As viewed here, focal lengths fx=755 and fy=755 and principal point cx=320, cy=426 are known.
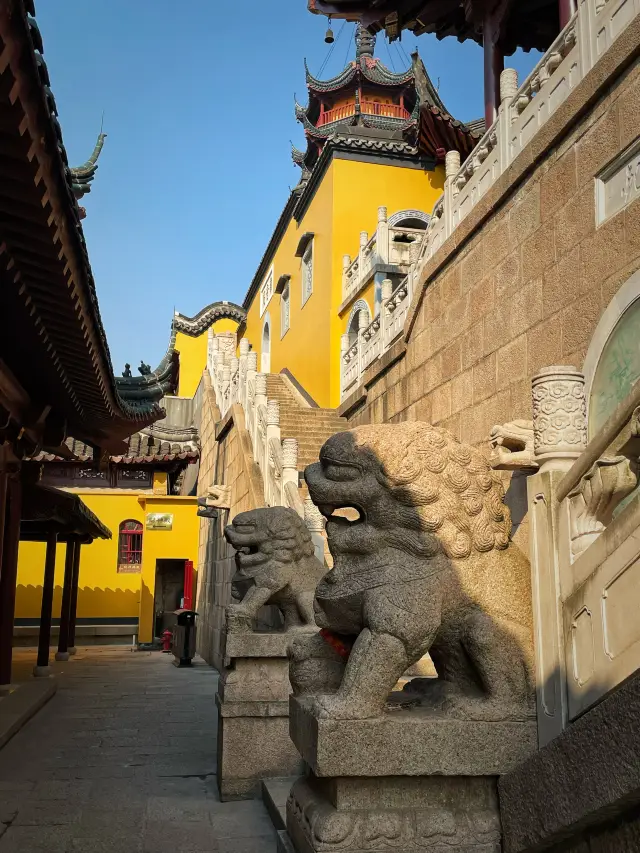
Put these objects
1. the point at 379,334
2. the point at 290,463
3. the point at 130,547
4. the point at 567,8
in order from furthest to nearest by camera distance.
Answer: the point at 130,547
the point at 379,334
the point at 290,463
the point at 567,8

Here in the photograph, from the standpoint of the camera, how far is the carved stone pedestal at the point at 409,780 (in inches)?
95.8

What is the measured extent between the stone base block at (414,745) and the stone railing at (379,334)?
6.07 m

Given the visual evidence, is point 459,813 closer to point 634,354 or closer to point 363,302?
point 634,354

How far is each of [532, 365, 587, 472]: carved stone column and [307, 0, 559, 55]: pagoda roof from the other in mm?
7945

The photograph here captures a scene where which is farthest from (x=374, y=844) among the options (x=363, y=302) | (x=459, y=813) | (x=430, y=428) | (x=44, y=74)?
(x=363, y=302)

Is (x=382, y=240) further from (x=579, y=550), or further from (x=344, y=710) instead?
(x=344, y=710)

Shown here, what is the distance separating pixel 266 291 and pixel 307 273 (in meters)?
5.57

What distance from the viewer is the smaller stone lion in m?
4.82

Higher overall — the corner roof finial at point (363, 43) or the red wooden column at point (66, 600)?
the corner roof finial at point (363, 43)

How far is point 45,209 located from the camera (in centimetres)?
374

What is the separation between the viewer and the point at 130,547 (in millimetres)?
19500

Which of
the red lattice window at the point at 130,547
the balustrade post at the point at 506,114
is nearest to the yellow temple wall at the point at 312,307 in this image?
the red lattice window at the point at 130,547

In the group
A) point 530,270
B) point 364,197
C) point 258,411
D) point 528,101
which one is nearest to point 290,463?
point 258,411

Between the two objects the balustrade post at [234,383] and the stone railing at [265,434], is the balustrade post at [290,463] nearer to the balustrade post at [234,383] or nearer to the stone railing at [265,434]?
the stone railing at [265,434]
